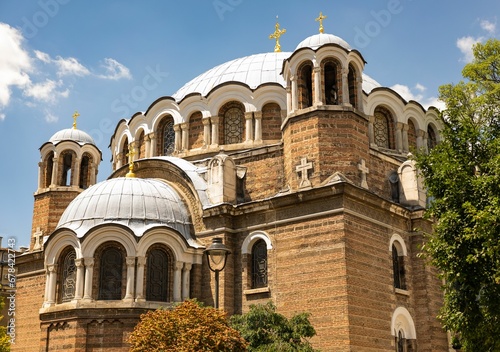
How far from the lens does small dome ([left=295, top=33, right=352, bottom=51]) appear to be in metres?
18.5

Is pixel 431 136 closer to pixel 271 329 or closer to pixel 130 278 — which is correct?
pixel 271 329

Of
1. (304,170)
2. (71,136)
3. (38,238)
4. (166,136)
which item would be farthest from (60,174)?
(304,170)

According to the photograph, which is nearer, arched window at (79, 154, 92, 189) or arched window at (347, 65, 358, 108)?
arched window at (347, 65, 358, 108)

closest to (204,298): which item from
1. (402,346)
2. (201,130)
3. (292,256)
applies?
(292,256)

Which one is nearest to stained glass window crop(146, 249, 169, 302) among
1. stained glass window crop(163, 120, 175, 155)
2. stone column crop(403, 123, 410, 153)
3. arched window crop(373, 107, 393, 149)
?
stained glass window crop(163, 120, 175, 155)

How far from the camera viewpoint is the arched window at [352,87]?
→ 18688mm

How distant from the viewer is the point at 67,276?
17.7 m

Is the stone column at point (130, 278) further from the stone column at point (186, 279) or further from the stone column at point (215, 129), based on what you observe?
the stone column at point (215, 129)

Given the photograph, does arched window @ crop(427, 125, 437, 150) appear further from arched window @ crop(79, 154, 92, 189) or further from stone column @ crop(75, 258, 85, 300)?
stone column @ crop(75, 258, 85, 300)

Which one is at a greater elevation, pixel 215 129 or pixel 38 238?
pixel 215 129

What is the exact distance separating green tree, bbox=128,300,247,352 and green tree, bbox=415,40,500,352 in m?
4.54

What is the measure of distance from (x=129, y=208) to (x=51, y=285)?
310cm

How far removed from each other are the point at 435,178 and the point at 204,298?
775 centimetres

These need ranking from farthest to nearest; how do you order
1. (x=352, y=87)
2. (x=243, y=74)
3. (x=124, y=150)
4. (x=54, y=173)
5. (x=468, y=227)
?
(x=124, y=150)
(x=54, y=173)
(x=243, y=74)
(x=352, y=87)
(x=468, y=227)
